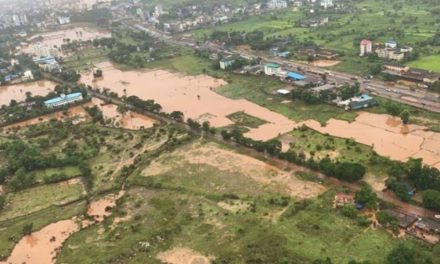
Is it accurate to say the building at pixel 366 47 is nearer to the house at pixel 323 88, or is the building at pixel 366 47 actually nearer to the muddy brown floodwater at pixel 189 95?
the house at pixel 323 88

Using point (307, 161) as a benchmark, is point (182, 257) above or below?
below

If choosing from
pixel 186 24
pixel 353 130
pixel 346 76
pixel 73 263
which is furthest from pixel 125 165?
pixel 186 24

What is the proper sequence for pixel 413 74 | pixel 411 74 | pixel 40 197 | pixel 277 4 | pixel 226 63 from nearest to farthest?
pixel 40 197 < pixel 413 74 < pixel 411 74 < pixel 226 63 < pixel 277 4

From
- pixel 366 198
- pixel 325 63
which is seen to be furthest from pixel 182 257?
pixel 325 63

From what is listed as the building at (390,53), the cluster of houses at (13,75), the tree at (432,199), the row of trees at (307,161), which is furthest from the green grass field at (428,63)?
the cluster of houses at (13,75)

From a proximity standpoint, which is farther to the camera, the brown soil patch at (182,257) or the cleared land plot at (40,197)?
the cleared land plot at (40,197)

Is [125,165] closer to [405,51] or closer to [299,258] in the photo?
[299,258]

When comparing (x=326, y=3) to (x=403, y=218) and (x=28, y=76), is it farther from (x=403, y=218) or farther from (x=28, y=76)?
(x=403, y=218)
